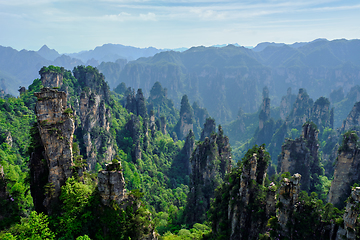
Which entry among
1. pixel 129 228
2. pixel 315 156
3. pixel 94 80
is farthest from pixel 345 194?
pixel 94 80

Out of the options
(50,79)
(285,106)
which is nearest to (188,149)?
(50,79)

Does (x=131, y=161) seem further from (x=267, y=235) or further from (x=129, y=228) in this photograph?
(x=267, y=235)

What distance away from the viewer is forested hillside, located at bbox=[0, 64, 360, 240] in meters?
22.0

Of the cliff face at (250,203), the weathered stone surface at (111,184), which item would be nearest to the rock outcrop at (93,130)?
the weathered stone surface at (111,184)

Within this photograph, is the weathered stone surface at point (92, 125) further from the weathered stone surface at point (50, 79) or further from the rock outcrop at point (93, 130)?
the weathered stone surface at point (50, 79)

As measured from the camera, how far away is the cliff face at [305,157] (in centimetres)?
5669

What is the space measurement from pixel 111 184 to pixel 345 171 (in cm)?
4143

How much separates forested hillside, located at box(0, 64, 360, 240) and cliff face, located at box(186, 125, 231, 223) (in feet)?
0.80

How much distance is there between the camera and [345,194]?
39.3 metres

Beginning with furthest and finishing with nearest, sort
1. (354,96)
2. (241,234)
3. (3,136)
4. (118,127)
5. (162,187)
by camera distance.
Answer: (354,96) < (118,127) < (162,187) < (3,136) < (241,234)

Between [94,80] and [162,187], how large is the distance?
152ft

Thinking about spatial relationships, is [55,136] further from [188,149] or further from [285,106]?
[285,106]

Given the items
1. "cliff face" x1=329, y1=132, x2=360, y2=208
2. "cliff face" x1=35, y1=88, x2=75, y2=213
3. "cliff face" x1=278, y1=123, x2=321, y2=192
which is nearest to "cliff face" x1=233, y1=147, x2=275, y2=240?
"cliff face" x1=35, y1=88, x2=75, y2=213

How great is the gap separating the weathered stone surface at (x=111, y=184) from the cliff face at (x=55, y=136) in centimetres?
422
